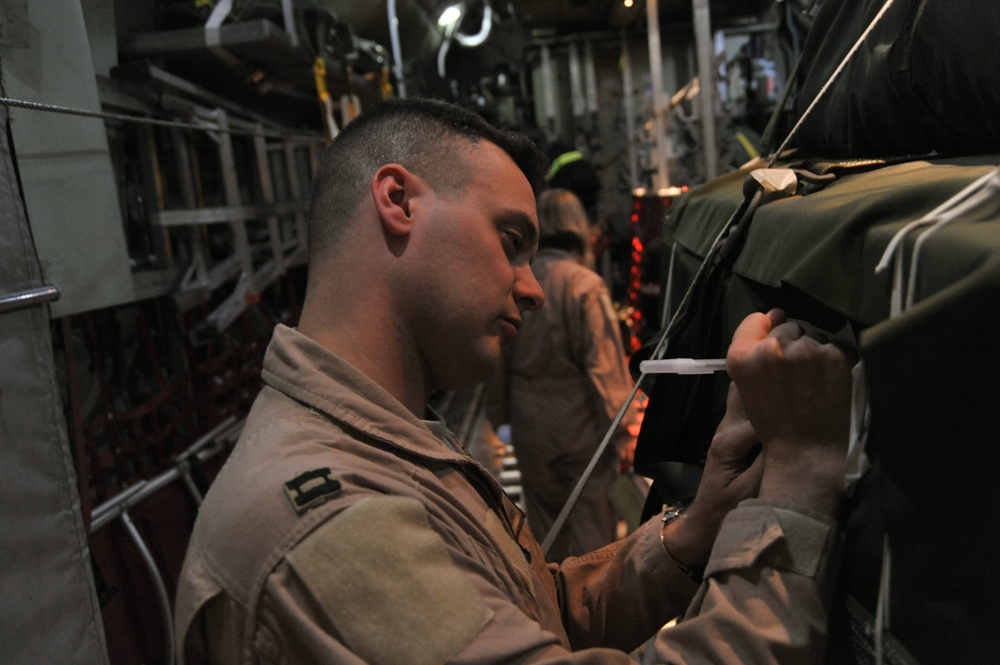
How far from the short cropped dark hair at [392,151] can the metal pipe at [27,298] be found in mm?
563

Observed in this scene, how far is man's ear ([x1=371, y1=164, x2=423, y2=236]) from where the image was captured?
→ 45.1 inches

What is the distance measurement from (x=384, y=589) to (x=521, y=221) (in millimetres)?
665

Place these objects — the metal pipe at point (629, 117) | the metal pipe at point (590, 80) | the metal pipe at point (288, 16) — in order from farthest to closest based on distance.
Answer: the metal pipe at point (590, 80) → the metal pipe at point (629, 117) → the metal pipe at point (288, 16)

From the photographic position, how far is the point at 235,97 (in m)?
4.05

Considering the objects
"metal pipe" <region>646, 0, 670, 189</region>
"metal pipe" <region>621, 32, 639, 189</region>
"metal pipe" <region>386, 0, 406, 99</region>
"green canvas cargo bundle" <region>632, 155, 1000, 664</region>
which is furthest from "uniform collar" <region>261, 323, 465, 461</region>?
"metal pipe" <region>621, 32, 639, 189</region>

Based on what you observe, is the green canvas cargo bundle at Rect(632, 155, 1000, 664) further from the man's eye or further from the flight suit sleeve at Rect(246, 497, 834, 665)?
the man's eye

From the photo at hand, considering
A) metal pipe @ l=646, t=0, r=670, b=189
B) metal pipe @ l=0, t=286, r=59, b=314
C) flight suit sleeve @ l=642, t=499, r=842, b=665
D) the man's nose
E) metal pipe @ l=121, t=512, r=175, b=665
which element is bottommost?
metal pipe @ l=121, t=512, r=175, b=665

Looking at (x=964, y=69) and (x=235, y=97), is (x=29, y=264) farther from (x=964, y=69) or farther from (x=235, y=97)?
(x=235, y=97)

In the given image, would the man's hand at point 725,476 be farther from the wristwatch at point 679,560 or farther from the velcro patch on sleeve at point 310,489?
the velcro patch on sleeve at point 310,489

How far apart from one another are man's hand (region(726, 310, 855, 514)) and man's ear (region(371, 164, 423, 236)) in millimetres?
568

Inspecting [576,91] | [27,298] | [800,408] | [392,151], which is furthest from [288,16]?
[576,91]

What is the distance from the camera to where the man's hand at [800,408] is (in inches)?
31.6

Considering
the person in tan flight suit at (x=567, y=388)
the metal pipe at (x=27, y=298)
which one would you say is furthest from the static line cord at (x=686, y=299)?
the person in tan flight suit at (x=567, y=388)

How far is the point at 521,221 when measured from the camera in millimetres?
1224
